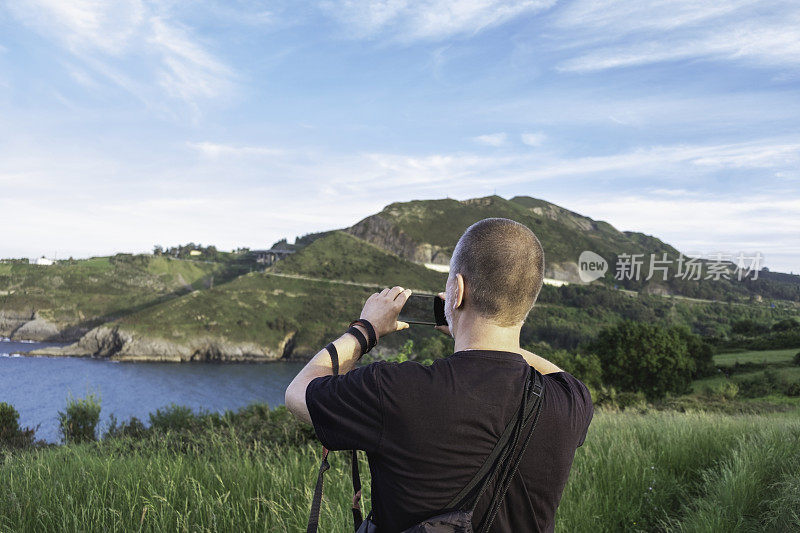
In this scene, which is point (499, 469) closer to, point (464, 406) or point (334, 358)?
point (464, 406)

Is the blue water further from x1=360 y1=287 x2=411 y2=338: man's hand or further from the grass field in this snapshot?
x1=360 y1=287 x2=411 y2=338: man's hand

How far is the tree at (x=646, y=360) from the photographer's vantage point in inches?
1335

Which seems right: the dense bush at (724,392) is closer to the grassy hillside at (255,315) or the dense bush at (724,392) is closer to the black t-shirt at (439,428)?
the black t-shirt at (439,428)

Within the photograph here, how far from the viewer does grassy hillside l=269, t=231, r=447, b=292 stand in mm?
120750

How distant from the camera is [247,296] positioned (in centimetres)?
11538

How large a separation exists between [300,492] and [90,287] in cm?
14799

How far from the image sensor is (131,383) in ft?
274

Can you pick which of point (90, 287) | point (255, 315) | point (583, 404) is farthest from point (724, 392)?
point (90, 287)

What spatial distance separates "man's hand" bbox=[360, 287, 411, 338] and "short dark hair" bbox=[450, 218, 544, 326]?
0.39m

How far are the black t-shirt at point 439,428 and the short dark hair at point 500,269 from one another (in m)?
0.13

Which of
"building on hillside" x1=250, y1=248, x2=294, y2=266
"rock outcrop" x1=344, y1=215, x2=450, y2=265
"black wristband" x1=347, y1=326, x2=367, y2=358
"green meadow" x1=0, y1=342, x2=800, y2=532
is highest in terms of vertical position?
"rock outcrop" x1=344, y1=215, x2=450, y2=265

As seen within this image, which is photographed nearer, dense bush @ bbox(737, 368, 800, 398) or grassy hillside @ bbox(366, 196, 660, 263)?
dense bush @ bbox(737, 368, 800, 398)

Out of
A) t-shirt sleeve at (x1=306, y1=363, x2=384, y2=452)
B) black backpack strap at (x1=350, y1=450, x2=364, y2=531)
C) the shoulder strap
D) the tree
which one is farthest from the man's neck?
the tree

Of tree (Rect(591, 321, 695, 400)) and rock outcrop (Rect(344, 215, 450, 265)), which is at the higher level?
rock outcrop (Rect(344, 215, 450, 265))
